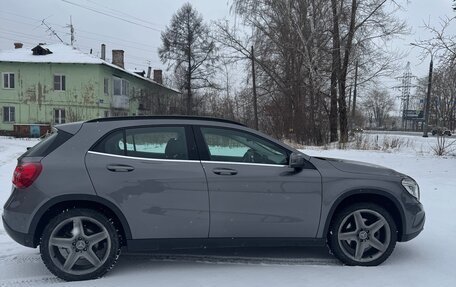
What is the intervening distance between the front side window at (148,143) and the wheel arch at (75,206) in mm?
516

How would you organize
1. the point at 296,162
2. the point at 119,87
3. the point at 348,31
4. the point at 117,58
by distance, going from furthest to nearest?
the point at 117,58 < the point at 119,87 < the point at 348,31 < the point at 296,162

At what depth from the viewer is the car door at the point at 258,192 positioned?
436 centimetres

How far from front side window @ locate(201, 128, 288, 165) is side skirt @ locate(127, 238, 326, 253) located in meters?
0.83

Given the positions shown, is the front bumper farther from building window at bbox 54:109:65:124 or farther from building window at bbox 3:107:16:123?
building window at bbox 3:107:16:123

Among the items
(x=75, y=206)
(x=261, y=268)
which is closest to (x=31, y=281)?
(x=75, y=206)

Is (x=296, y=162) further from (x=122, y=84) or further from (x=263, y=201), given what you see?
(x=122, y=84)

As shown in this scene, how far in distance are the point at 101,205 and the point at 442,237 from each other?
4440mm

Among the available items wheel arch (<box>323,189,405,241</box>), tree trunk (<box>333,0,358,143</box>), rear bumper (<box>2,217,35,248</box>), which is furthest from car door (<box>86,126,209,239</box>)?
tree trunk (<box>333,0,358,143</box>)

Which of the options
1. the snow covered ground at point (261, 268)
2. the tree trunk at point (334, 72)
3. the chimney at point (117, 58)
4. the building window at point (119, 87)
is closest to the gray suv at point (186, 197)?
the snow covered ground at point (261, 268)

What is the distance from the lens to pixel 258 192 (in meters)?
4.40

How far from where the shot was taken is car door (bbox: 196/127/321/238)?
4.36m

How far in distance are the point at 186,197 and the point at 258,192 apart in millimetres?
746

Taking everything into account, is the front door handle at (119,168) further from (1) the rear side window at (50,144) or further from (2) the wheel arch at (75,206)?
(1) the rear side window at (50,144)

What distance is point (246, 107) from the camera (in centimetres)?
3222
